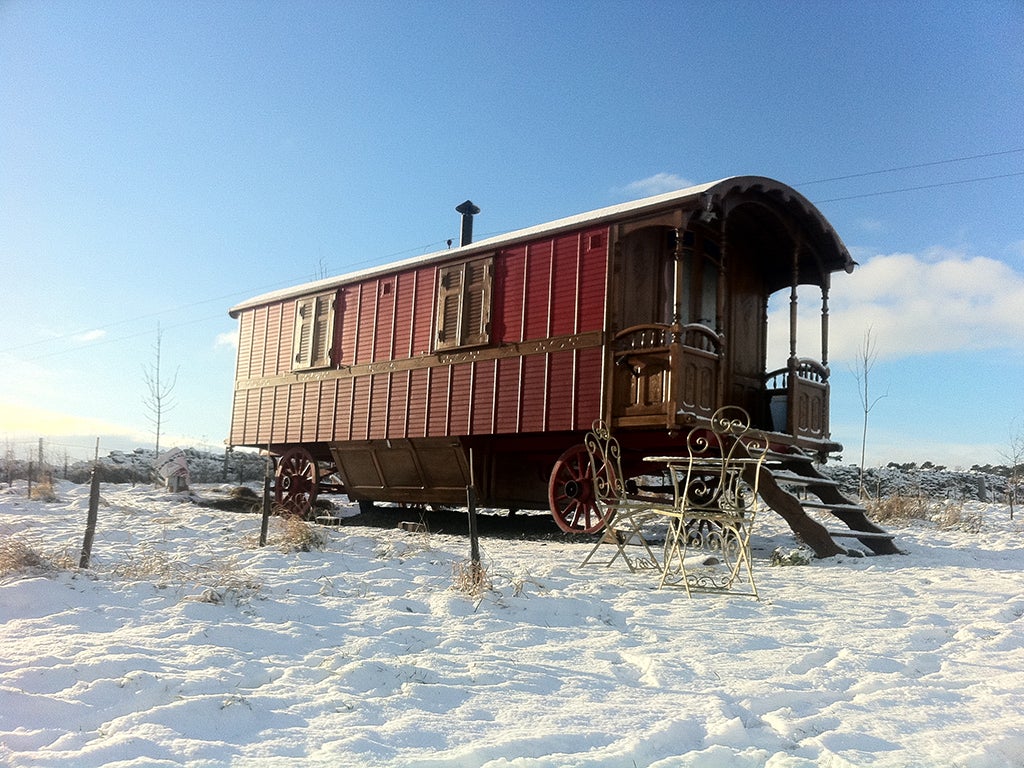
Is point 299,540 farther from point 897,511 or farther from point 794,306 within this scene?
point 897,511

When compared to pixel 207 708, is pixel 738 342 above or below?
above

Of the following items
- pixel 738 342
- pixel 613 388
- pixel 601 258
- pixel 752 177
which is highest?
pixel 752 177

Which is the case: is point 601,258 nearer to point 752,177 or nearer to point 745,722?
point 752,177

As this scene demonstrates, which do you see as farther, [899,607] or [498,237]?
[498,237]

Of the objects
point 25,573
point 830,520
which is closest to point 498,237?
point 830,520

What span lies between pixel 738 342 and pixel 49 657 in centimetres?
860

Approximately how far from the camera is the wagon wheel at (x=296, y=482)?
13.7m

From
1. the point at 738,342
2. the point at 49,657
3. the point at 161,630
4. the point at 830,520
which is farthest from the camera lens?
the point at 830,520

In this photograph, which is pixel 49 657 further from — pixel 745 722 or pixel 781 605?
pixel 781 605

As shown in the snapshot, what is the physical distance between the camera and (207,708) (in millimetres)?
2734

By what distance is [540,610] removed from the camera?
457cm

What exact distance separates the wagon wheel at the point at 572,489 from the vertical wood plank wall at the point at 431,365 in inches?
20.4

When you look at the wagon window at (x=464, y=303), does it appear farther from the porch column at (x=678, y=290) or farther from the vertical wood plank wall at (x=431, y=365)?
the porch column at (x=678, y=290)

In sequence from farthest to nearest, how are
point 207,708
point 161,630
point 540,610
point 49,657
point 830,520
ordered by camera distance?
point 830,520 < point 540,610 < point 161,630 < point 49,657 < point 207,708
